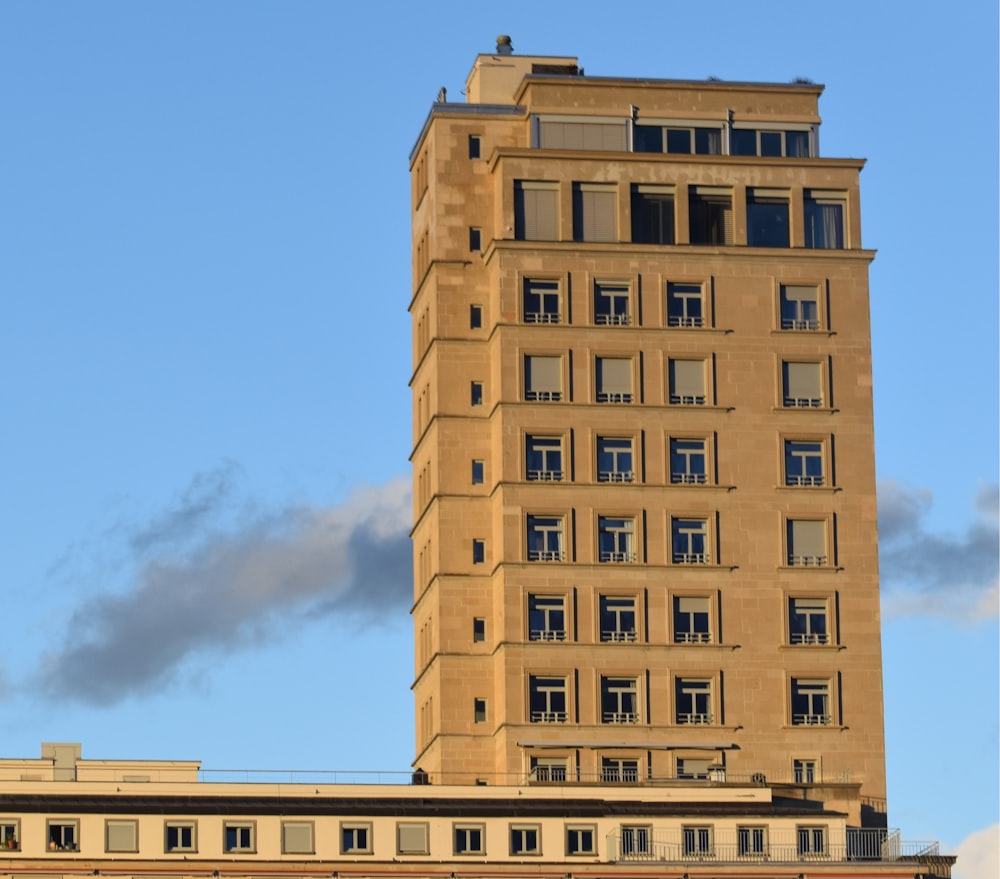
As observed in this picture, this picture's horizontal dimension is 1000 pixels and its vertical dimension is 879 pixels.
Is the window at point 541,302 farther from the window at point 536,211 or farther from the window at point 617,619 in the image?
the window at point 617,619

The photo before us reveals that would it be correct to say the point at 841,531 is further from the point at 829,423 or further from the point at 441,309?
the point at 441,309

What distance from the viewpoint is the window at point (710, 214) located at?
176 metres

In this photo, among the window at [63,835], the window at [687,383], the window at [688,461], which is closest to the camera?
the window at [63,835]

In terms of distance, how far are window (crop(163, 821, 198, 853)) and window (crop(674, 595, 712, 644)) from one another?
30754 millimetres

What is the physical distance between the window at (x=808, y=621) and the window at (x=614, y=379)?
14255 mm

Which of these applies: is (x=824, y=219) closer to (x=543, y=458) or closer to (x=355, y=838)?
(x=543, y=458)

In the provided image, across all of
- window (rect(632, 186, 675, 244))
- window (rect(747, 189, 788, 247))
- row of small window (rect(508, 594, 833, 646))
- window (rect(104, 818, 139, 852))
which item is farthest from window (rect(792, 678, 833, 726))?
window (rect(104, 818, 139, 852))

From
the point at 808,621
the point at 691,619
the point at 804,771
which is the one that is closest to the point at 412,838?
the point at 691,619

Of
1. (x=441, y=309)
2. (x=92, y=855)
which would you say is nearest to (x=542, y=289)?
(x=441, y=309)

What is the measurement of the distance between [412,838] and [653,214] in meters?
40.7

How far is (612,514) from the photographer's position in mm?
170250

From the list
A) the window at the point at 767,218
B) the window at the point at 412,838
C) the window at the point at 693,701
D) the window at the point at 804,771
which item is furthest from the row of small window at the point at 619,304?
the window at the point at 412,838

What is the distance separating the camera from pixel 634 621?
555 feet

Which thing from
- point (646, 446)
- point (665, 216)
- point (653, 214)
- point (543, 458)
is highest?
point (653, 214)
